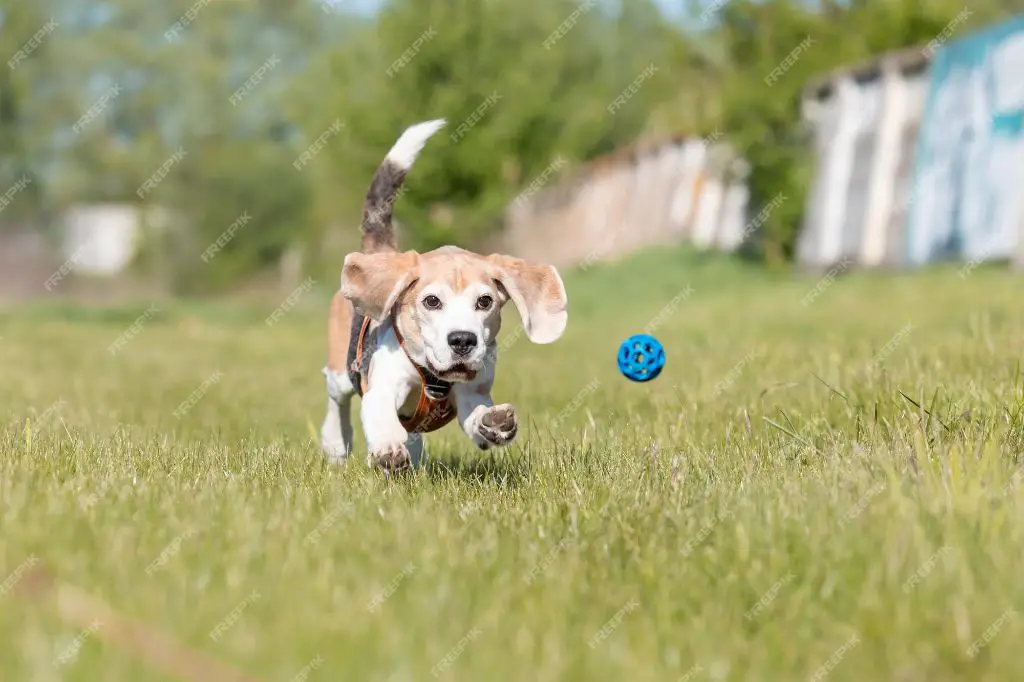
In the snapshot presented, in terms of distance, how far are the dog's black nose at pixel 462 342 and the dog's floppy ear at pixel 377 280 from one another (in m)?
0.38

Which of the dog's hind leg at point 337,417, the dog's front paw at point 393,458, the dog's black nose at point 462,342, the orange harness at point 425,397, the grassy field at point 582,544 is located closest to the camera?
the grassy field at point 582,544

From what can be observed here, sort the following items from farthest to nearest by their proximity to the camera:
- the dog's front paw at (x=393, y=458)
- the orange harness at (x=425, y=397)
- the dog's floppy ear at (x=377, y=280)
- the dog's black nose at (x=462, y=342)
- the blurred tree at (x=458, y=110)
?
1. the blurred tree at (x=458, y=110)
2. the orange harness at (x=425, y=397)
3. the dog's floppy ear at (x=377, y=280)
4. the dog's front paw at (x=393, y=458)
5. the dog's black nose at (x=462, y=342)

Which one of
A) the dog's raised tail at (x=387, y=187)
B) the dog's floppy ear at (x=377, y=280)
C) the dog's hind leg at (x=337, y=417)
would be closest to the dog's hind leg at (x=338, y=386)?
the dog's hind leg at (x=337, y=417)

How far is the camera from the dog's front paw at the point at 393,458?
184 inches

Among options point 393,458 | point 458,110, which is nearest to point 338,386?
point 393,458

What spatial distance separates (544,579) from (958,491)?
50.8 inches

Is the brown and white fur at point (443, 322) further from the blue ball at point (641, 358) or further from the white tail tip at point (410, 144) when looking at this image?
the blue ball at point (641, 358)

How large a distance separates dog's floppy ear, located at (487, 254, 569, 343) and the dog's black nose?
0.43 m

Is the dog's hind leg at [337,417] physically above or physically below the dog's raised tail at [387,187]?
below

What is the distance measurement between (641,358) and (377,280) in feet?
5.32

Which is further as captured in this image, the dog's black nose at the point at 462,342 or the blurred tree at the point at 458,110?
the blurred tree at the point at 458,110

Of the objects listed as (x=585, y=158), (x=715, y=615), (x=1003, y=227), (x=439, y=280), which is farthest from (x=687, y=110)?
(x=715, y=615)

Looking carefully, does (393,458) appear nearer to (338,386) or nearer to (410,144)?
(338,386)

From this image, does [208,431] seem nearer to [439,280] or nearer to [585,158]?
[439,280]
